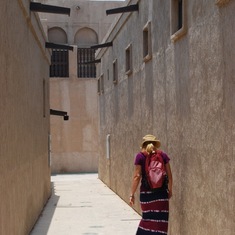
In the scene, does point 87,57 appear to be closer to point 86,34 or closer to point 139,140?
point 86,34

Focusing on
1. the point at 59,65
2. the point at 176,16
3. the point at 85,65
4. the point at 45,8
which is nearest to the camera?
the point at 176,16

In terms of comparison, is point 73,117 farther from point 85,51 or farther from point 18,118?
point 18,118

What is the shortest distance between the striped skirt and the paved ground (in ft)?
7.63

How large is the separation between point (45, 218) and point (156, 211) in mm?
5021

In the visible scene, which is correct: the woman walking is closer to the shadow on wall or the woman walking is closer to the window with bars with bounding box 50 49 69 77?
the shadow on wall

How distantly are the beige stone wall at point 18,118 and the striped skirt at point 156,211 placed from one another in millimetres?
1911

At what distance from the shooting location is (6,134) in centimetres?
676

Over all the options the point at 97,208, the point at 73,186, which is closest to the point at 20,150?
the point at 97,208

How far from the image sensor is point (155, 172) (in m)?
7.03

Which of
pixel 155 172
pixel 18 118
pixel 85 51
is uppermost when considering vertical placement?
pixel 85 51

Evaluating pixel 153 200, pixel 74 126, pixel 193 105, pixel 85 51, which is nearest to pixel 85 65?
pixel 85 51

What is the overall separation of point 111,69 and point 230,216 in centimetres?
Result: 1178

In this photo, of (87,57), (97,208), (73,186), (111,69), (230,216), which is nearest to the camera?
(230,216)

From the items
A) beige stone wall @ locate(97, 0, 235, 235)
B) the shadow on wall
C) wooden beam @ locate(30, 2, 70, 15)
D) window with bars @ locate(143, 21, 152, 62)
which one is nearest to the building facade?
the shadow on wall
